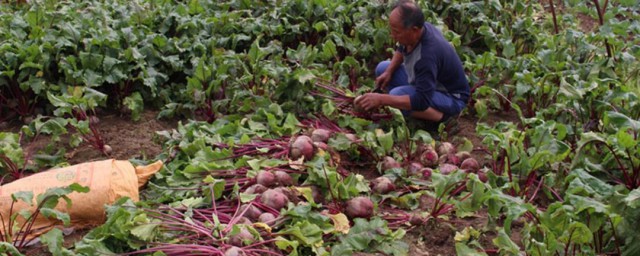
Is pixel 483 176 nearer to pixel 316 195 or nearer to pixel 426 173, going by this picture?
pixel 426 173

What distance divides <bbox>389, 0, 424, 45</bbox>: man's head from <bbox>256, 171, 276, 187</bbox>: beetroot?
147 centimetres

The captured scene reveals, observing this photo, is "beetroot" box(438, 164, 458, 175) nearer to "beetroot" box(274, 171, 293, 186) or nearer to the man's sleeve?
the man's sleeve

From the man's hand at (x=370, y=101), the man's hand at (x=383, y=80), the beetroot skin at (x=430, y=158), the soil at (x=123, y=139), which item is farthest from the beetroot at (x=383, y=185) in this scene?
the soil at (x=123, y=139)

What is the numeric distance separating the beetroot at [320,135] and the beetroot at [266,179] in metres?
0.76

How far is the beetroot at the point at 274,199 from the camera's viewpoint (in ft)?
12.5

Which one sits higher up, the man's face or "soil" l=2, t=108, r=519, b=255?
the man's face

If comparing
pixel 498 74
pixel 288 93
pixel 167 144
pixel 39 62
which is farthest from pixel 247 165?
pixel 498 74

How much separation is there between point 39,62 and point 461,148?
10.8ft

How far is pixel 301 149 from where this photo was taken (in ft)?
14.4

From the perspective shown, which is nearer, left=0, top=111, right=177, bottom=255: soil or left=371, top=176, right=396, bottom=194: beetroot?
left=371, top=176, right=396, bottom=194: beetroot

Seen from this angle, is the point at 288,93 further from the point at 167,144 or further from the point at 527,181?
the point at 527,181

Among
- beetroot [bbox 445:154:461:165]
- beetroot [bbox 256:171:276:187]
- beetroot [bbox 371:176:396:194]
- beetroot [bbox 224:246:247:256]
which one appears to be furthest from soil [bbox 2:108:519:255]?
beetroot [bbox 224:246:247:256]

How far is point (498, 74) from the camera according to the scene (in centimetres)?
591

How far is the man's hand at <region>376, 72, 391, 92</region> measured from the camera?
5.57 meters
